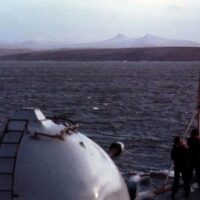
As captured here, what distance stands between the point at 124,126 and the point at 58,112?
485 inches

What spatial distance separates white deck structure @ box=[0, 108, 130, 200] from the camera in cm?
877

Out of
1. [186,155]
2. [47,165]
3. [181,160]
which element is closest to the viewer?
[47,165]

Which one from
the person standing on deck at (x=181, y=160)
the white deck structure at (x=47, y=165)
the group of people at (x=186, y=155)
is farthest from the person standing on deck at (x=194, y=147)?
the white deck structure at (x=47, y=165)

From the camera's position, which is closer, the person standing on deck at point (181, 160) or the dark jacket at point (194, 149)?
the person standing on deck at point (181, 160)

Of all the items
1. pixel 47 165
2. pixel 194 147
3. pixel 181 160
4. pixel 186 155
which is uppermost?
pixel 47 165

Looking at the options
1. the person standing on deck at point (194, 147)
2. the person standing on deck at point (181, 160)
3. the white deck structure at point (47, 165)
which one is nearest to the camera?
the white deck structure at point (47, 165)

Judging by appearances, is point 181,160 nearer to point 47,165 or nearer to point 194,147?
point 194,147

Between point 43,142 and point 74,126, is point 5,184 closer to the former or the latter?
point 43,142

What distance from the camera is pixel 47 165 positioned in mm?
8906

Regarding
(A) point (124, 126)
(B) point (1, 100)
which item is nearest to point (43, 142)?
(A) point (124, 126)

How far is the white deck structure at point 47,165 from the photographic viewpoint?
877 cm

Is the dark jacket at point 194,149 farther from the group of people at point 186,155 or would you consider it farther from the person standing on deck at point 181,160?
the person standing on deck at point 181,160

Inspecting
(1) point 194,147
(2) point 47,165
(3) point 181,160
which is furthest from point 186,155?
(2) point 47,165

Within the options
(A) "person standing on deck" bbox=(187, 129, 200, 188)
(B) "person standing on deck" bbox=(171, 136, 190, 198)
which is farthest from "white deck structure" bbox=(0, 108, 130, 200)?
(A) "person standing on deck" bbox=(187, 129, 200, 188)
